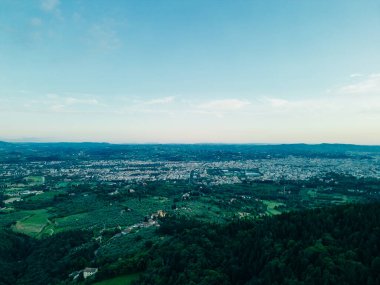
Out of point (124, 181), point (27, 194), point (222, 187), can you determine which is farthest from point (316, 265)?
point (124, 181)

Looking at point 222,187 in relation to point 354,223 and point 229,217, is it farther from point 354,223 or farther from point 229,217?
point 354,223

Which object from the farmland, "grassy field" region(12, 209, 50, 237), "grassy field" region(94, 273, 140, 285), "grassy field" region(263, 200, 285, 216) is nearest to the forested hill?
"grassy field" region(94, 273, 140, 285)

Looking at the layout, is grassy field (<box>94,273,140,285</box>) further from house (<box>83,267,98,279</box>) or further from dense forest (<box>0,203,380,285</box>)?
house (<box>83,267,98,279</box>)

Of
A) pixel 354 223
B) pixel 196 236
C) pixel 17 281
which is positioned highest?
pixel 354 223

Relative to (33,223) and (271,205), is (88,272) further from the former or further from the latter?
(271,205)

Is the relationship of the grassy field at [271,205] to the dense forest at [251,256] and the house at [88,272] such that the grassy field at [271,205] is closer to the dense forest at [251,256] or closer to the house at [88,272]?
the dense forest at [251,256]

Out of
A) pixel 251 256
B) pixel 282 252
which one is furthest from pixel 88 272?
pixel 282 252
